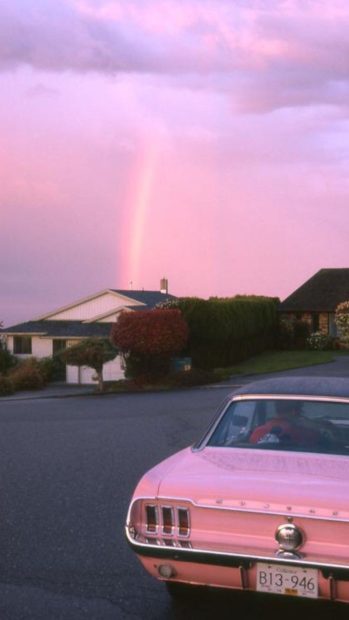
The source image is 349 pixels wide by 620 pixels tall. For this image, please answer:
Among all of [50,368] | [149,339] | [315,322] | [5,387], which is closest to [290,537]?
[149,339]

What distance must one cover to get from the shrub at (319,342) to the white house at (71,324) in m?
9.40

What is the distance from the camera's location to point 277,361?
4509 cm

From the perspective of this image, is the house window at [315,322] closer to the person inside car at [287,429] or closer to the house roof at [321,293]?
the house roof at [321,293]

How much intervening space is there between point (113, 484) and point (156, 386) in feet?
74.5

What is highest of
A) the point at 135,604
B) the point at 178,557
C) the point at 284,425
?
the point at 284,425

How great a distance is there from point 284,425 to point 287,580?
1643 millimetres

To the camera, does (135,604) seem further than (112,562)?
No

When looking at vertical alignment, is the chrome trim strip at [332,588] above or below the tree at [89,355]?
below

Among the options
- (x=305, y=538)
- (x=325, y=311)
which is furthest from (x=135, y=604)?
(x=325, y=311)

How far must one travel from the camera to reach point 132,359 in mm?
35625

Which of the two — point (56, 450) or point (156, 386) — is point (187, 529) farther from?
point (156, 386)

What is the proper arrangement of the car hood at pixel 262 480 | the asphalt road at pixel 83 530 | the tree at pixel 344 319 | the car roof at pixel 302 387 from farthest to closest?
the tree at pixel 344 319
the car roof at pixel 302 387
the asphalt road at pixel 83 530
the car hood at pixel 262 480

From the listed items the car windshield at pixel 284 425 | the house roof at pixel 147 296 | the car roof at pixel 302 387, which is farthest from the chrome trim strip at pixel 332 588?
the house roof at pixel 147 296

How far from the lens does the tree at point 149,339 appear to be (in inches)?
1368
